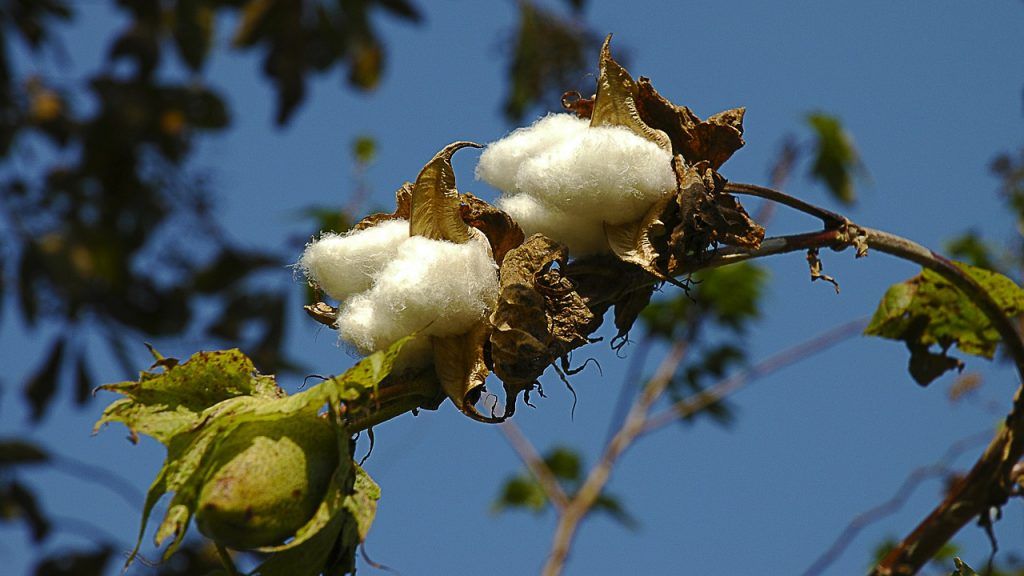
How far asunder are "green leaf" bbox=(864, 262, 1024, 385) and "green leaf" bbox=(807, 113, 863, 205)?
2804 mm

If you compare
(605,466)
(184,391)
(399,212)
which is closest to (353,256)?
(399,212)

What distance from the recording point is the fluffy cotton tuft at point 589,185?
0.93 m

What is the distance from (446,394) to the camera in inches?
35.3

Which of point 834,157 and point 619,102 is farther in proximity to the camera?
point 834,157

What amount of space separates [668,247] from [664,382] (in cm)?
259

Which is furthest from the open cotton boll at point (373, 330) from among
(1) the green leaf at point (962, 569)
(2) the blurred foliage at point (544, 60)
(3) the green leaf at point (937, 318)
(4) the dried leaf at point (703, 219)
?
(2) the blurred foliage at point (544, 60)

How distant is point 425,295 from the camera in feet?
2.84

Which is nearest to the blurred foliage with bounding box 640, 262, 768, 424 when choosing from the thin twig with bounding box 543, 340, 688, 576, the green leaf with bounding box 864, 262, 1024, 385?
the thin twig with bounding box 543, 340, 688, 576

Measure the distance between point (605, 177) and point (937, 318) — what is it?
738 millimetres

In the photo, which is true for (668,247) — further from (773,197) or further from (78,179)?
(78,179)

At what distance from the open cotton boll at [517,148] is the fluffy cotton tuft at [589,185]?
0.06 ft

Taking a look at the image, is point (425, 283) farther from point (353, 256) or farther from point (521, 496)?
point (521, 496)

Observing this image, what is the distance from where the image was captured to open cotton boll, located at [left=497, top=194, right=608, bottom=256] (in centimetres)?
95

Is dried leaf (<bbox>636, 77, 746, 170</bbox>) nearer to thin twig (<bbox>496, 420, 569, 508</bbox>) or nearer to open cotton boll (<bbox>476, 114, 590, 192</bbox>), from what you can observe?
open cotton boll (<bbox>476, 114, 590, 192</bbox>)
